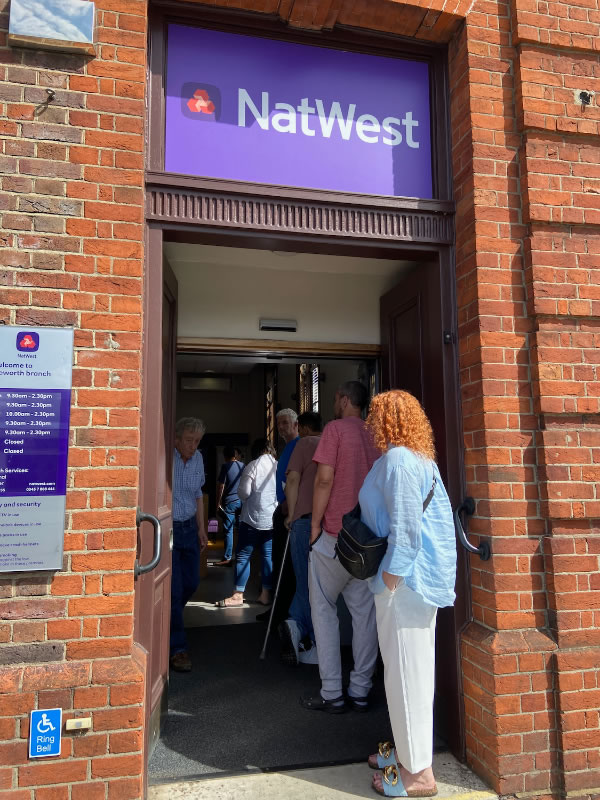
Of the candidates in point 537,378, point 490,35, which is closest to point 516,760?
point 537,378

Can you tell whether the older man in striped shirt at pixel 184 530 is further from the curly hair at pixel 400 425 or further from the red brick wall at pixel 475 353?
the curly hair at pixel 400 425

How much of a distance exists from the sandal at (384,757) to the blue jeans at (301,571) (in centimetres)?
160

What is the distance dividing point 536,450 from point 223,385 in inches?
492

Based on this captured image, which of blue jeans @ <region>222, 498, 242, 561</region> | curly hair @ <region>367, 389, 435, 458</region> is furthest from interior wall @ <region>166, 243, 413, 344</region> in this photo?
blue jeans @ <region>222, 498, 242, 561</region>

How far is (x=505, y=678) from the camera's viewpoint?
2.65 metres

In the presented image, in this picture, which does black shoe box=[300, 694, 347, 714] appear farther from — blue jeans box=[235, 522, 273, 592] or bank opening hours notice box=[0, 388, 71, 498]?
blue jeans box=[235, 522, 273, 592]

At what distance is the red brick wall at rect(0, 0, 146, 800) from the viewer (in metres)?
2.33

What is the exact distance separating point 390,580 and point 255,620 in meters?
3.34

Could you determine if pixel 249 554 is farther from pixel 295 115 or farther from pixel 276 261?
pixel 295 115

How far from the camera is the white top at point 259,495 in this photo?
20.2ft

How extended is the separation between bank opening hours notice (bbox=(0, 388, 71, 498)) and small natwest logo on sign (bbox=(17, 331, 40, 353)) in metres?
0.18

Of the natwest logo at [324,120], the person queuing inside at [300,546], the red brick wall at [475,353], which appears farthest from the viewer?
the person queuing inside at [300,546]

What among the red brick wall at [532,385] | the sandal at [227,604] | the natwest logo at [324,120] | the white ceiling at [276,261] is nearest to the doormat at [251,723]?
the red brick wall at [532,385]

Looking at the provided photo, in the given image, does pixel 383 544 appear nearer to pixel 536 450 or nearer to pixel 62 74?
pixel 536 450
